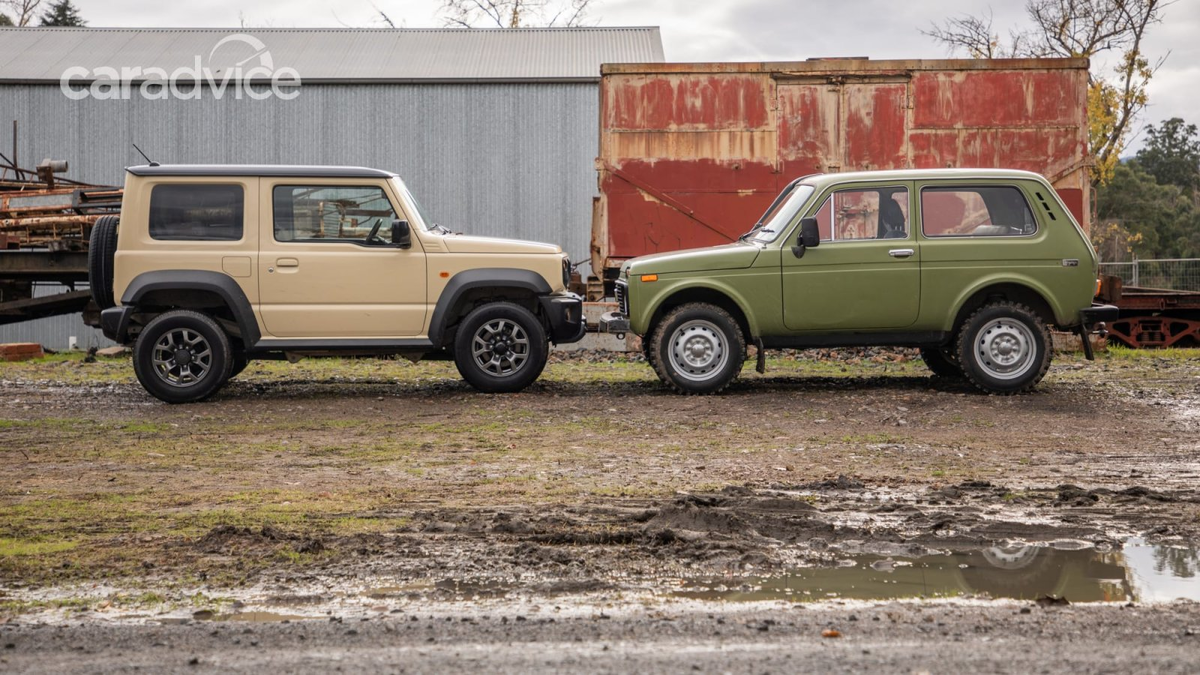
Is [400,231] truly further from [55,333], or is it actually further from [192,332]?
[55,333]

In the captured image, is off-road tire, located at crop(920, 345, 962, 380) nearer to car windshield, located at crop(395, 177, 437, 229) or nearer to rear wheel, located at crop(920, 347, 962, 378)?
rear wheel, located at crop(920, 347, 962, 378)

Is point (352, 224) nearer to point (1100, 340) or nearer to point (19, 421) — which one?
point (19, 421)

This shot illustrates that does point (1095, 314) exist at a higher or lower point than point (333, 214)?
lower

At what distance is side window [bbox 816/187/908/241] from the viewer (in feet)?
34.7

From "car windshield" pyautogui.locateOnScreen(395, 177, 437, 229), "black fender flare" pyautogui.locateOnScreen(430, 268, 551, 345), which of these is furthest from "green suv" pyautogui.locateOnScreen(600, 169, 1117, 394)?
"car windshield" pyautogui.locateOnScreen(395, 177, 437, 229)

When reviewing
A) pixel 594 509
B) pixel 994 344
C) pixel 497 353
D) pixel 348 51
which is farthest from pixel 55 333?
pixel 594 509

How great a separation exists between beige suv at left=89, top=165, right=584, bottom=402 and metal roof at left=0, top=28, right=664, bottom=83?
40.4ft

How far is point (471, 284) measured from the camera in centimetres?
1052

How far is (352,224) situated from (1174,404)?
7.41 m

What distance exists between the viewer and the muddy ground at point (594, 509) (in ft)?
14.3

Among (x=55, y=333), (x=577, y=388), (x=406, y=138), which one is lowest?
(x=577, y=388)

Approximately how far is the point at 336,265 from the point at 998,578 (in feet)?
23.5

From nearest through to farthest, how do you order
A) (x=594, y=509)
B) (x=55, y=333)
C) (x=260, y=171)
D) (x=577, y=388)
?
→ (x=594, y=509)
(x=260, y=171)
(x=577, y=388)
(x=55, y=333)

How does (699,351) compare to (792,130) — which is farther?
(792,130)
